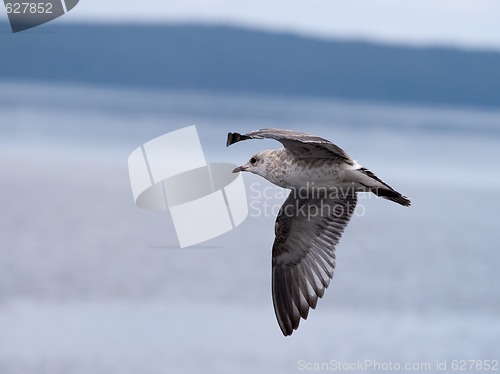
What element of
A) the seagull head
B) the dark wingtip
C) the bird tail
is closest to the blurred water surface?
the seagull head

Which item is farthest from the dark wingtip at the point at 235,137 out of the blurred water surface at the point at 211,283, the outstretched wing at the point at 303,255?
the blurred water surface at the point at 211,283

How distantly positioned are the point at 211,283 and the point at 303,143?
802 cm

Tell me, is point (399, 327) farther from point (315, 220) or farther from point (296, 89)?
point (296, 89)

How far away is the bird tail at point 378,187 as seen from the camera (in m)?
8.30

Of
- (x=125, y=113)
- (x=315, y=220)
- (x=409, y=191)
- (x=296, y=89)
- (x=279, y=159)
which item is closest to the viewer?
(x=279, y=159)

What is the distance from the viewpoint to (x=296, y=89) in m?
99.4

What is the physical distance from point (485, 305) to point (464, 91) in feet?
242

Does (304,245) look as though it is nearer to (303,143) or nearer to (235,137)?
Answer: (303,143)

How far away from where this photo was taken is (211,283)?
16125 mm

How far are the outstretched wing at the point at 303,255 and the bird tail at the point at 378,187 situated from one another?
877 mm

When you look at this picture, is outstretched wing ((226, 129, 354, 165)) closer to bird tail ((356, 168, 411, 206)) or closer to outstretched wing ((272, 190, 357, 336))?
bird tail ((356, 168, 411, 206))

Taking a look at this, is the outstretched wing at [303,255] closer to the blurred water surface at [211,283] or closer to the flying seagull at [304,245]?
the flying seagull at [304,245]

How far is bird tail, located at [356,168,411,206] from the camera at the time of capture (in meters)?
8.30

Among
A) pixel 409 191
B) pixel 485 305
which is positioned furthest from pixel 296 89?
pixel 485 305
